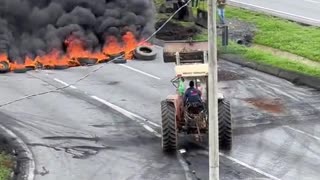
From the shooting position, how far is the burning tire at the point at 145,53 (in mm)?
26416

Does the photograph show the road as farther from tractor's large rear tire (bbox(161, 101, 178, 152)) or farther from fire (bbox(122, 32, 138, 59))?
tractor's large rear tire (bbox(161, 101, 178, 152))

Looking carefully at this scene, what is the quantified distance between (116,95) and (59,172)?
6829mm

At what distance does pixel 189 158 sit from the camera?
1544 centimetres

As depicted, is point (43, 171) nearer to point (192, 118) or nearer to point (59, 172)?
point (59, 172)

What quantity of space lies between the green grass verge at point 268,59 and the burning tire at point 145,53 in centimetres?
265

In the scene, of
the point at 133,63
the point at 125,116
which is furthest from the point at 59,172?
the point at 133,63

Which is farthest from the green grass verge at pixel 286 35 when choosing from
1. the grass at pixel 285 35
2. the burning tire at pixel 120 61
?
the burning tire at pixel 120 61

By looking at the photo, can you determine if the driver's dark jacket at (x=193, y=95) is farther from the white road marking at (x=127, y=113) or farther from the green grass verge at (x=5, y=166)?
the green grass verge at (x=5, y=166)

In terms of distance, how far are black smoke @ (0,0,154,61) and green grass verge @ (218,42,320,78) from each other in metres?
3.65

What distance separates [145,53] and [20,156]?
37.5 feet

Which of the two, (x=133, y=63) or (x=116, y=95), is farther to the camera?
(x=133, y=63)

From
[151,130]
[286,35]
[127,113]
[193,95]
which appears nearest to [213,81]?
[193,95]

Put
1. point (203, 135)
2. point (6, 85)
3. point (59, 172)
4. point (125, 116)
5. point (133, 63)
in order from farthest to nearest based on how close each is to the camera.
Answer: point (133, 63), point (6, 85), point (125, 116), point (203, 135), point (59, 172)

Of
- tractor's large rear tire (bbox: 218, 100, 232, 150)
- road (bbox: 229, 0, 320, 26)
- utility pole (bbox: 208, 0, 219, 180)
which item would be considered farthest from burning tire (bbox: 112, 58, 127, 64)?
utility pole (bbox: 208, 0, 219, 180)
